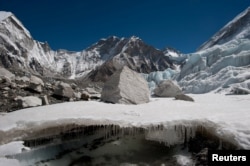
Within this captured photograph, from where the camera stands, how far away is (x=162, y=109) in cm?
1213

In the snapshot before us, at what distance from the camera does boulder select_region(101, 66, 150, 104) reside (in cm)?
1409

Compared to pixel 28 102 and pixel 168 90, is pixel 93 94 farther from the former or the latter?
pixel 28 102

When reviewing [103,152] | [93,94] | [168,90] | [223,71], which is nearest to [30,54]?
[223,71]

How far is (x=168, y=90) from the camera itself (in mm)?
21547

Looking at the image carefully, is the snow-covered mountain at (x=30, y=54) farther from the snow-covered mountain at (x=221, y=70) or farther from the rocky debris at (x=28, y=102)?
the rocky debris at (x=28, y=102)

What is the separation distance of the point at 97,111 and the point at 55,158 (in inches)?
133

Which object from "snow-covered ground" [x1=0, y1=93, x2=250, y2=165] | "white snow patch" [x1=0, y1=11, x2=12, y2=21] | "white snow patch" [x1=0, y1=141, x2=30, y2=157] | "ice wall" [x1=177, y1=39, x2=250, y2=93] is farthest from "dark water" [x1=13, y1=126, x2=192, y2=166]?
"white snow patch" [x1=0, y1=11, x2=12, y2=21]

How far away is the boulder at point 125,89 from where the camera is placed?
46.2 feet

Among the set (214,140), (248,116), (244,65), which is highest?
(244,65)

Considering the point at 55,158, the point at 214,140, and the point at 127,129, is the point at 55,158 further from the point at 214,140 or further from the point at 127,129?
the point at 214,140

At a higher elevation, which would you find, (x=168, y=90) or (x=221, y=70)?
(x=221, y=70)

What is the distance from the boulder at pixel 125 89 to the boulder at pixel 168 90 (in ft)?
20.2

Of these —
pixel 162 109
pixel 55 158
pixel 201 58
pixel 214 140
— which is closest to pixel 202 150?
pixel 214 140

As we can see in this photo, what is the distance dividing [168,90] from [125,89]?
315 inches
